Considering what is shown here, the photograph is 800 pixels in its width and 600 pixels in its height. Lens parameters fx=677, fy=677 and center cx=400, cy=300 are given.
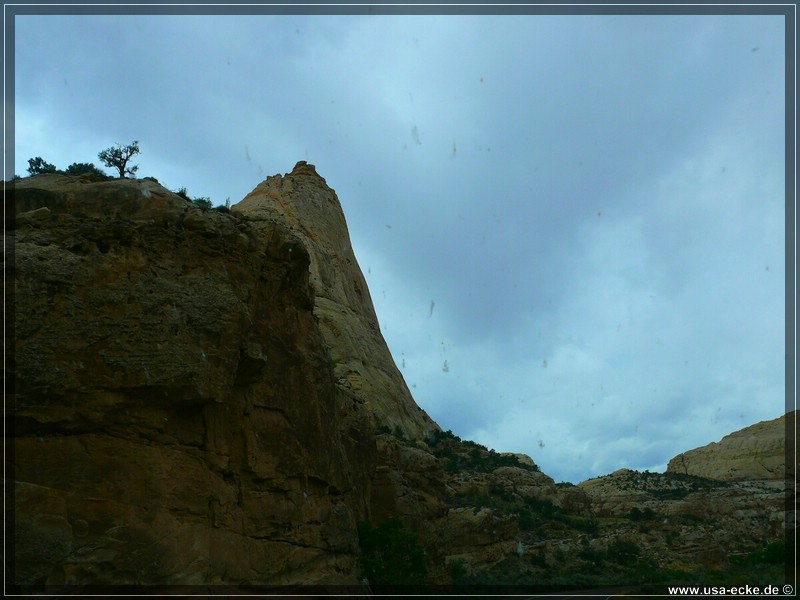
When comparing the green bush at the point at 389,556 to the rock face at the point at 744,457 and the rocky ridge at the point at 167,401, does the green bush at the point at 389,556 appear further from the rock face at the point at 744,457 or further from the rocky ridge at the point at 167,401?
the rock face at the point at 744,457

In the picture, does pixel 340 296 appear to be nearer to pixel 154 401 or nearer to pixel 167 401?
pixel 167 401

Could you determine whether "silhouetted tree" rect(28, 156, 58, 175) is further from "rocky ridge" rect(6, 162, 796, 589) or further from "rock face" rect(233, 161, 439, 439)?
"rock face" rect(233, 161, 439, 439)

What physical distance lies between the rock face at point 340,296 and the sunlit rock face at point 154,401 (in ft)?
80.7

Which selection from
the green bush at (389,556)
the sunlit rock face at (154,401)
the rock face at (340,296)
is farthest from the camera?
the rock face at (340,296)

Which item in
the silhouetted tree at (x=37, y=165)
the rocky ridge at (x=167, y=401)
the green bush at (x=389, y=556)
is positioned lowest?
the green bush at (x=389, y=556)

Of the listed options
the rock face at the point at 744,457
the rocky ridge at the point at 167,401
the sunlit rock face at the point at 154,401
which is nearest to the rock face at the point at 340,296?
the rocky ridge at the point at 167,401

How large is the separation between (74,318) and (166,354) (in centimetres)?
227

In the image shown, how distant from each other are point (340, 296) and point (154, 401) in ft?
162

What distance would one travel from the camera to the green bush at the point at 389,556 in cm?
2581

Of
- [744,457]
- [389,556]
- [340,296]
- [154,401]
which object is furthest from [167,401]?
[744,457]

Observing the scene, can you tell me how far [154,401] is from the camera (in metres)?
16.8

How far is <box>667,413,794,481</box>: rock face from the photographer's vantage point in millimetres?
104000

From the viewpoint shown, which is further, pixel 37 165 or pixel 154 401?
pixel 37 165

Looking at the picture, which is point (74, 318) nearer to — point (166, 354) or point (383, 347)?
point (166, 354)
